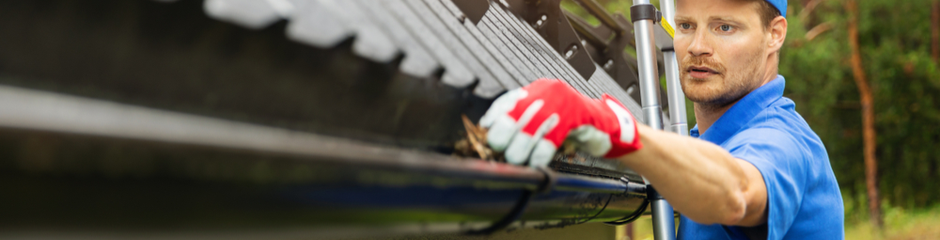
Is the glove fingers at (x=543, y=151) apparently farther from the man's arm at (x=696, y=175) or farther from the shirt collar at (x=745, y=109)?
the shirt collar at (x=745, y=109)

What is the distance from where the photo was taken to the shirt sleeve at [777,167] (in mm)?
1236

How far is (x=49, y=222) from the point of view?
52 centimetres

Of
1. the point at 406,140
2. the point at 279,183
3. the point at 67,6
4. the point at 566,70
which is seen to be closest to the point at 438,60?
the point at 406,140

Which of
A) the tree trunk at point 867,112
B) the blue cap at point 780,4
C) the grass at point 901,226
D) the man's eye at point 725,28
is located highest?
the blue cap at point 780,4

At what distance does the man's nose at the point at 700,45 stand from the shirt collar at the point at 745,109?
0.54ft

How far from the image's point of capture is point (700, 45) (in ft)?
5.71

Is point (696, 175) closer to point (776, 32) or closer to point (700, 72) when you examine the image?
point (700, 72)

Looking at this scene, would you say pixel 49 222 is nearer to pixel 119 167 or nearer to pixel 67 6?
pixel 119 167

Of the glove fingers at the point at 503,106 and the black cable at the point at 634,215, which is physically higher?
the glove fingers at the point at 503,106

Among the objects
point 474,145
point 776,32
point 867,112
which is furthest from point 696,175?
point 867,112

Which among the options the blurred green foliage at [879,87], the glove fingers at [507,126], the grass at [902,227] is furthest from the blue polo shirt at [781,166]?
the grass at [902,227]

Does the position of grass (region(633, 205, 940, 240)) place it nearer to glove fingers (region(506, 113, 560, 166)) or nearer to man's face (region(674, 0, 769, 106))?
man's face (region(674, 0, 769, 106))

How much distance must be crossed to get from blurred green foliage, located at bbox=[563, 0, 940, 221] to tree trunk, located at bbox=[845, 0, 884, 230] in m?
0.15

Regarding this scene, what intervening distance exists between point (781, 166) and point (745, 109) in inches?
16.4
